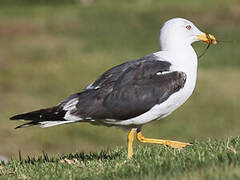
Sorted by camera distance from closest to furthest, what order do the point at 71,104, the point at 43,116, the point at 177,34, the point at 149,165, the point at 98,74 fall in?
1. the point at 149,165
2. the point at 43,116
3. the point at 71,104
4. the point at 177,34
5. the point at 98,74

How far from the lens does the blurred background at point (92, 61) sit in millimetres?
19266

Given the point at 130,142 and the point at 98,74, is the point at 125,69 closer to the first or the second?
the point at 130,142

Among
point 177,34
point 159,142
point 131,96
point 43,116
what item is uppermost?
point 177,34

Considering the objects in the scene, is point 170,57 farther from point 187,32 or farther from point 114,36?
point 114,36

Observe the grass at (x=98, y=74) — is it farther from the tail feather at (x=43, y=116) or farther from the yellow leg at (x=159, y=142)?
the tail feather at (x=43, y=116)

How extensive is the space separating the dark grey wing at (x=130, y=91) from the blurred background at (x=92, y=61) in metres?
9.74

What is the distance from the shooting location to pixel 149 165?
7109mm

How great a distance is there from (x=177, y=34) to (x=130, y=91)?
111 centimetres

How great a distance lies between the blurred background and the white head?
9.21 m

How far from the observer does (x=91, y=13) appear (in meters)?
34.5

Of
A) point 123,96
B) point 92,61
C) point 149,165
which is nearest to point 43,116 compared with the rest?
point 123,96

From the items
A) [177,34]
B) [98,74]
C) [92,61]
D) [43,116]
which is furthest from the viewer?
[92,61]

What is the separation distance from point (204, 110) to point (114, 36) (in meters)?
11.0

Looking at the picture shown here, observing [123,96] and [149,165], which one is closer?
[149,165]
